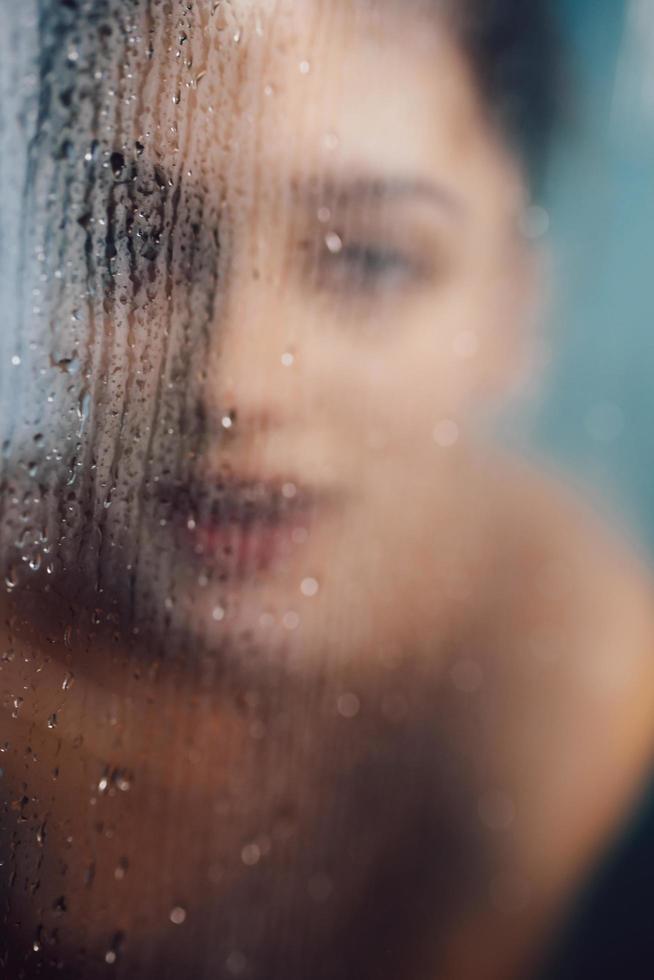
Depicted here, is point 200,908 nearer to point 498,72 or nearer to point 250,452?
point 250,452

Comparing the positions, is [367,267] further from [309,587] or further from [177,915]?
[177,915]

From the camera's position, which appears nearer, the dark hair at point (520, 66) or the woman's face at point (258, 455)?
the woman's face at point (258, 455)

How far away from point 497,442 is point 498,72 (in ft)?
0.80

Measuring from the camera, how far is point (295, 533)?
0.46 metres

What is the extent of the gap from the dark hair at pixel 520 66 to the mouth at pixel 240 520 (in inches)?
11.3

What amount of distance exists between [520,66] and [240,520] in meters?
0.36

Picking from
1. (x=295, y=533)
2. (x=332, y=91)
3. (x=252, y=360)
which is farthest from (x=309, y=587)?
(x=332, y=91)

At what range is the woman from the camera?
0.28 m

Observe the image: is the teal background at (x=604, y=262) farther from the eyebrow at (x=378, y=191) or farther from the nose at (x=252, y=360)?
the nose at (x=252, y=360)

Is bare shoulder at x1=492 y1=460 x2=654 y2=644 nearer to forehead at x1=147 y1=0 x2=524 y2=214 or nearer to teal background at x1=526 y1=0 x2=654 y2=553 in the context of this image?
teal background at x1=526 y1=0 x2=654 y2=553

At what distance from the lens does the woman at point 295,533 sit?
275mm

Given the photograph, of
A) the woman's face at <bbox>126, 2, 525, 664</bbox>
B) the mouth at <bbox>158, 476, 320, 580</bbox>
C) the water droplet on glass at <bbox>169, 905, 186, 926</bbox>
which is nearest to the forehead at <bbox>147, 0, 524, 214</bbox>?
the woman's face at <bbox>126, 2, 525, 664</bbox>

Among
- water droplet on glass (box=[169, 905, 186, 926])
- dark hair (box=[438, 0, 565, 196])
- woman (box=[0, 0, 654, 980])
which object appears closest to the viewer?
woman (box=[0, 0, 654, 980])

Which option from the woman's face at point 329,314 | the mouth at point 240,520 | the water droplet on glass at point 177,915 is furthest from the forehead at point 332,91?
the water droplet on glass at point 177,915
